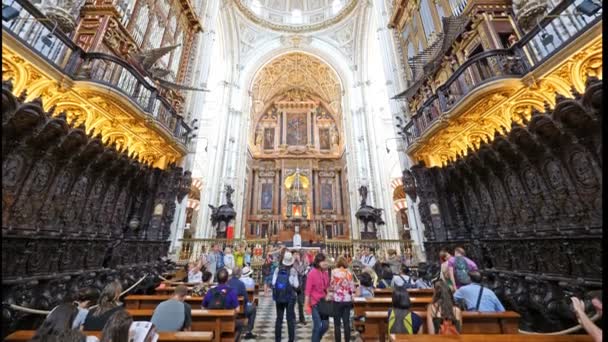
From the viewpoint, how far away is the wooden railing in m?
4.29

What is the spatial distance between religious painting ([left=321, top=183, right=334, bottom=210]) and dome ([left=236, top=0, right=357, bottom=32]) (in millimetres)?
14143

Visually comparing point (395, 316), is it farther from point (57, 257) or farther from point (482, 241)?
point (57, 257)

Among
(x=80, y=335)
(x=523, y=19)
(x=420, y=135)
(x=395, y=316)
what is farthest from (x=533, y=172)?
(x=80, y=335)

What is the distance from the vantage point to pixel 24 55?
13.4 ft

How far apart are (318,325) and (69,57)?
285 inches

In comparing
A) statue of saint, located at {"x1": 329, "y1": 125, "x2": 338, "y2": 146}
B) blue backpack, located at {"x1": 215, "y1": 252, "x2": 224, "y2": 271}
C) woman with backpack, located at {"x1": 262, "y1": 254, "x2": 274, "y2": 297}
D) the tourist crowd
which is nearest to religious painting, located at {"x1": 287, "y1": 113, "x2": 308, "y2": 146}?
statue of saint, located at {"x1": 329, "y1": 125, "x2": 338, "y2": 146}

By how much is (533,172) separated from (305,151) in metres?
19.8

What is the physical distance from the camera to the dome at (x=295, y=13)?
64.7 ft

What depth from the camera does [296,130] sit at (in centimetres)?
2594

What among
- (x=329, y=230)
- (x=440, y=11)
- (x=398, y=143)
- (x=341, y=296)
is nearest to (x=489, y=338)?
(x=341, y=296)

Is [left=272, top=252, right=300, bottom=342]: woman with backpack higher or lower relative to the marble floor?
higher

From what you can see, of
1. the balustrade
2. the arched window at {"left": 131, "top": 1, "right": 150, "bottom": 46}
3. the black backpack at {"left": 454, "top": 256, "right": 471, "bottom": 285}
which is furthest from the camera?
the balustrade

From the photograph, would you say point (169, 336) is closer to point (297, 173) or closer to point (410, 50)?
point (410, 50)

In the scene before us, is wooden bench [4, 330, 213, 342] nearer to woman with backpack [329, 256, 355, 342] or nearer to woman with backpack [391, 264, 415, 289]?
woman with backpack [329, 256, 355, 342]
